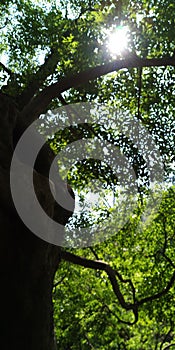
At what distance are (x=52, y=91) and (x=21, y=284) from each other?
3.76 m

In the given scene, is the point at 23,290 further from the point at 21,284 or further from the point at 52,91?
the point at 52,91

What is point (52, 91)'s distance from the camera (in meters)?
7.39

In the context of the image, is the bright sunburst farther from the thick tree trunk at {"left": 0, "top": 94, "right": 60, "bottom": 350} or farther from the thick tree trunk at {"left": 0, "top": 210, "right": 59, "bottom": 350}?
the thick tree trunk at {"left": 0, "top": 210, "right": 59, "bottom": 350}

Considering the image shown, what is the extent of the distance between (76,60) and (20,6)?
2.85 metres

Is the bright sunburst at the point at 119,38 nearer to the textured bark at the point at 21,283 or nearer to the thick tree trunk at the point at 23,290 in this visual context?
the textured bark at the point at 21,283

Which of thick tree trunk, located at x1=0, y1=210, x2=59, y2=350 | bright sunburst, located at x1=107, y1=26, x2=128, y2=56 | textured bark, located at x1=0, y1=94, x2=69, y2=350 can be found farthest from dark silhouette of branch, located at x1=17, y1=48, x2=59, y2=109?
thick tree trunk, located at x1=0, y1=210, x2=59, y2=350

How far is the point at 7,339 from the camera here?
4.66 metres

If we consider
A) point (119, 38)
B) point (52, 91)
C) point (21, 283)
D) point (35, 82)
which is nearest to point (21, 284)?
point (21, 283)

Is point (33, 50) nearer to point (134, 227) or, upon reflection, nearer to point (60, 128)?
point (60, 128)

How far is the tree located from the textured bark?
0.01 meters

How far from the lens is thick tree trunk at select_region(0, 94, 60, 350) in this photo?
4762 millimetres

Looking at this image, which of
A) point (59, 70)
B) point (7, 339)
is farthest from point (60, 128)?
point (7, 339)

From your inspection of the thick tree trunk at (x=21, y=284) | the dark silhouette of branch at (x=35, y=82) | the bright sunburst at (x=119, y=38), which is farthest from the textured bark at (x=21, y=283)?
the bright sunburst at (x=119, y=38)

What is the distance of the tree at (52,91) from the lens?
4973 millimetres
